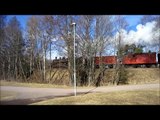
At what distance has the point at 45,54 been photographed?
4000cm

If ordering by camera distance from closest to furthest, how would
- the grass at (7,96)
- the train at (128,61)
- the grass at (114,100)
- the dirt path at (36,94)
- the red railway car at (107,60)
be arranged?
the grass at (114,100) → the dirt path at (36,94) → the grass at (7,96) → the red railway car at (107,60) → the train at (128,61)

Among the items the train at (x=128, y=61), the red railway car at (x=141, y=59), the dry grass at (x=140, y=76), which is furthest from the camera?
the red railway car at (x=141, y=59)

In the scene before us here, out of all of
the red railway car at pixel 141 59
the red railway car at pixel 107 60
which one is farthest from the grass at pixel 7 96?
the red railway car at pixel 141 59

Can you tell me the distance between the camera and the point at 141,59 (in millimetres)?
42438

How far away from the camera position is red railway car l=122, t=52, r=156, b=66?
134ft

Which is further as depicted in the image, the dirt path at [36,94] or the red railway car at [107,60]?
the red railway car at [107,60]

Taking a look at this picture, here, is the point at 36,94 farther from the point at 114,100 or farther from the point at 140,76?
the point at 140,76

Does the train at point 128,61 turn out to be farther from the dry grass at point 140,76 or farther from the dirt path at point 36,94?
the dirt path at point 36,94

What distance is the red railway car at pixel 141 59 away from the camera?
40.8 meters

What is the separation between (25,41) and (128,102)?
81.4ft

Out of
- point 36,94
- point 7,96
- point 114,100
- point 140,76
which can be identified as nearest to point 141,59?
point 140,76

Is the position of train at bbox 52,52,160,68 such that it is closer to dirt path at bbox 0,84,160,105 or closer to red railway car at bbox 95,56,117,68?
red railway car at bbox 95,56,117,68

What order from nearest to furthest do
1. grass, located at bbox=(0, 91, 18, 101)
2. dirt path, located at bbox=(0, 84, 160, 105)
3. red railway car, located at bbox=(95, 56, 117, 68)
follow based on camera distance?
dirt path, located at bbox=(0, 84, 160, 105)
grass, located at bbox=(0, 91, 18, 101)
red railway car, located at bbox=(95, 56, 117, 68)

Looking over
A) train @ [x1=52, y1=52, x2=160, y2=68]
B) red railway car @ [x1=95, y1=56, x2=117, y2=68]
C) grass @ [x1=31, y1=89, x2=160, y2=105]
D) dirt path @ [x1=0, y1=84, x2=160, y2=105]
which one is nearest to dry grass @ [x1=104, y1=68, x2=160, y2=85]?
red railway car @ [x1=95, y1=56, x2=117, y2=68]
